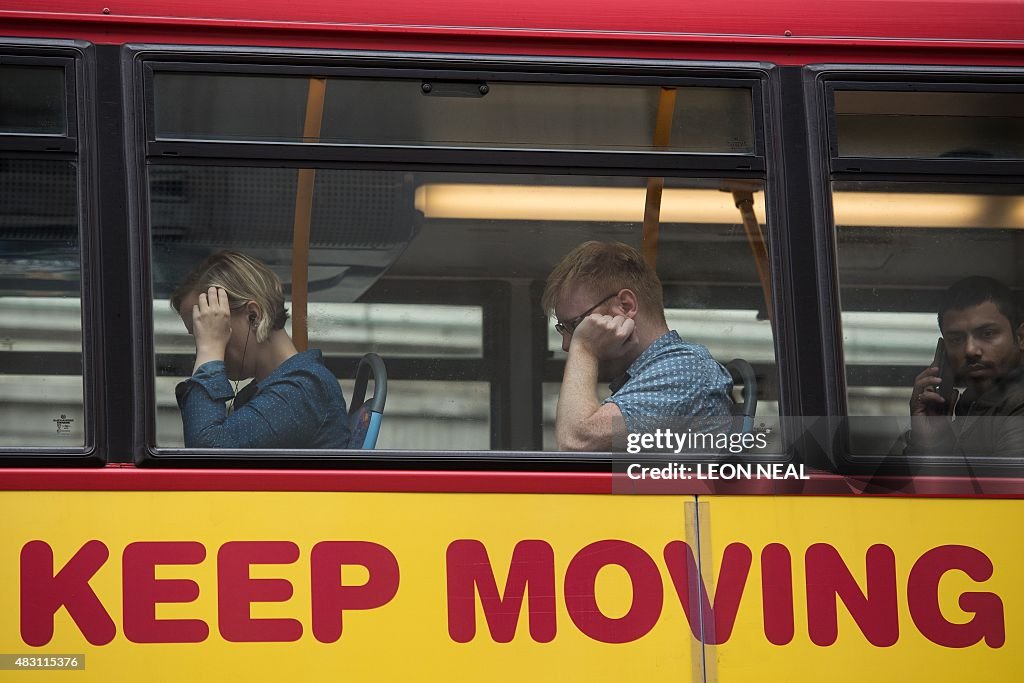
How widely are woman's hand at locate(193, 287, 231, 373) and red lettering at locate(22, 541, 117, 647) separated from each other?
61 cm

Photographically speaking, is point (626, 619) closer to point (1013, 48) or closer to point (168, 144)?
point (168, 144)

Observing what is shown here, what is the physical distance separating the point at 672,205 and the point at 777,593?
111 cm

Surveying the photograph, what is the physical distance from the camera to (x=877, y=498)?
10.1 ft

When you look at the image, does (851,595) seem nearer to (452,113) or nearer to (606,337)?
(606,337)

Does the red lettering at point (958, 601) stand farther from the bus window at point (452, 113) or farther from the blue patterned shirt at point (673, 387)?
the bus window at point (452, 113)

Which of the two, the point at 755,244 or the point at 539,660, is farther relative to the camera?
the point at 755,244

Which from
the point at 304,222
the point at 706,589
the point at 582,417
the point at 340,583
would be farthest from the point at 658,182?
the point at 340,583

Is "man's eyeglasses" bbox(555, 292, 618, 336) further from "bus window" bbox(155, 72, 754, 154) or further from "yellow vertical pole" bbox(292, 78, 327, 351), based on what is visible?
"yellow vertical pole" bbox(292, 78, 327, 351)

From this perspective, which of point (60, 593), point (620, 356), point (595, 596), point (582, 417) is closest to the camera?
point (60, 593)

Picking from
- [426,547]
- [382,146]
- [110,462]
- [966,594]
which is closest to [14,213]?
[110,462]

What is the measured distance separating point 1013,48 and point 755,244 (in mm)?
963

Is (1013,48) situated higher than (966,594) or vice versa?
(1013,48)

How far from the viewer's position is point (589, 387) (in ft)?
10.3

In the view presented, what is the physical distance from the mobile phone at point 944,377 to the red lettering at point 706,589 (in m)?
0.77
